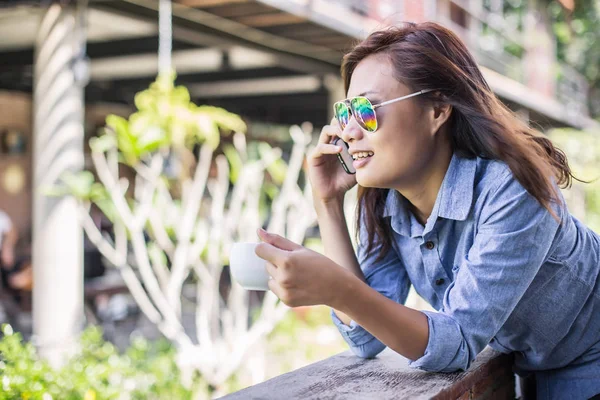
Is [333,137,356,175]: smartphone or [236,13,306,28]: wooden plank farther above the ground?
[236,13,306,28]: wooden plank

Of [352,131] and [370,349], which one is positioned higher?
[352,131]

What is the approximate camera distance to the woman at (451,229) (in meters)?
1.33

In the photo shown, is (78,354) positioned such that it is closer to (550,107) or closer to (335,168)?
(335,168)

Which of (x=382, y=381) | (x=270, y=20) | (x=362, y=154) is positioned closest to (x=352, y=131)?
(x=362, y=154)

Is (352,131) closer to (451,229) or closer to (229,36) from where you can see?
(451,229)

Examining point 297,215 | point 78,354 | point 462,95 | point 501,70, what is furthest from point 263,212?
point 501,70

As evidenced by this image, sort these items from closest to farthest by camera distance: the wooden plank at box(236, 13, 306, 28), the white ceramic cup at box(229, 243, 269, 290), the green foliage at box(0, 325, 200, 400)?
1. the white ceramic cup at box(229, 243, 269, 290)
2. the green foliage at box(0, 325, 200, 400)
3. the wooden plank at box(236, 13, 306, 28)

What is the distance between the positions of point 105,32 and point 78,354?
176 inches

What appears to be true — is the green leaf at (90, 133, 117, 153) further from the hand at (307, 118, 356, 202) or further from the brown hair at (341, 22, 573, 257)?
the brown hair at (341, 22, 573, 257)

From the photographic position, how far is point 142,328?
22.3ft

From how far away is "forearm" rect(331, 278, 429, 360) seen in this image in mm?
1224

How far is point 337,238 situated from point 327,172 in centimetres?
18

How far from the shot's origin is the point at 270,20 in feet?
18.8

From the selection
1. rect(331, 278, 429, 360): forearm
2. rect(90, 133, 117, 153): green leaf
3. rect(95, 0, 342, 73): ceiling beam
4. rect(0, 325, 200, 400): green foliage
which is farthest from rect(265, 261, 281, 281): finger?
rect(95, 0, 342, 73): ceiling beam
